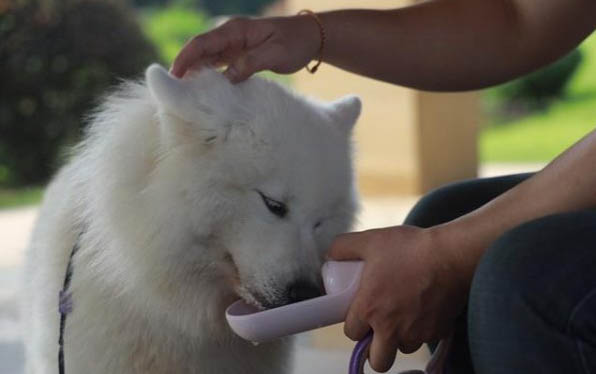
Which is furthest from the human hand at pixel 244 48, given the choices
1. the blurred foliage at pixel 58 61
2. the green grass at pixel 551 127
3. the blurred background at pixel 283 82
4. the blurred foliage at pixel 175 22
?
the green grass at pixel 551 127

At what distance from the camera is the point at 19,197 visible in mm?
6785

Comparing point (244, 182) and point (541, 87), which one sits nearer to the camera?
point (244, 182)

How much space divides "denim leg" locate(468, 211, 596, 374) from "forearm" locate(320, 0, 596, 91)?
0.76 metres

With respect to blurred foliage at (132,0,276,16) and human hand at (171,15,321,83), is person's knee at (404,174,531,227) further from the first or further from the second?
blurred foliage at (132,0,276,16)

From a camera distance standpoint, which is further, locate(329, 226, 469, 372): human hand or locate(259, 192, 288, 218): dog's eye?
locate(259, 192, 288, 218): dog's eye

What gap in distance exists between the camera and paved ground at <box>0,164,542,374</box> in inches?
128

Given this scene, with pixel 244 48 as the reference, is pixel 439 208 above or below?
below

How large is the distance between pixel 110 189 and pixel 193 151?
0.20m

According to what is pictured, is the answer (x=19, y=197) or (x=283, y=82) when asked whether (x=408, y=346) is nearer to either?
(x=283, y=82)

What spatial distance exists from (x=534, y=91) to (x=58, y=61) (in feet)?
16.5

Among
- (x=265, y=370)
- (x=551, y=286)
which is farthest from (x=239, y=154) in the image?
(x=551, y=286)

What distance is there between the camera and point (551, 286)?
1.32 metres

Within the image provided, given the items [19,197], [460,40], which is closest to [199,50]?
[460,40]

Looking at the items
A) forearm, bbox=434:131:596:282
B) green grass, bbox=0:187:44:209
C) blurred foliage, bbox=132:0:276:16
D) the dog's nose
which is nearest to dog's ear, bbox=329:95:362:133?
the dog's nose
